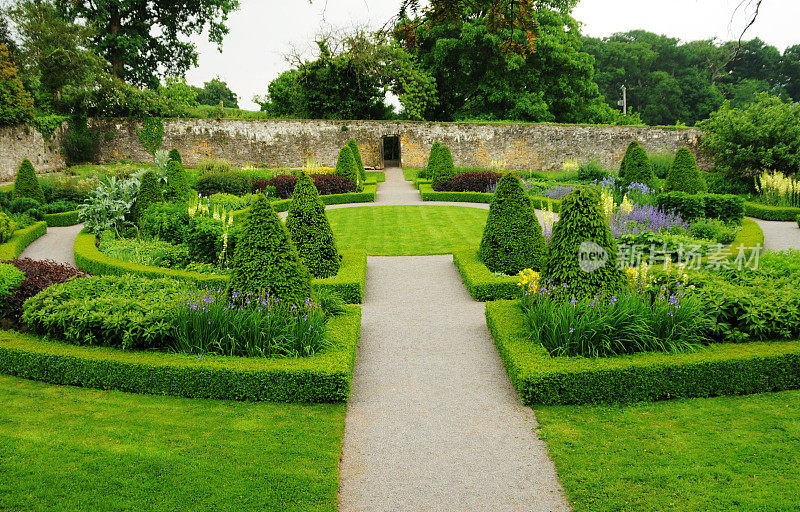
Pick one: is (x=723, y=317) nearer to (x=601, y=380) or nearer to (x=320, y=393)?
(x=601, y=380)

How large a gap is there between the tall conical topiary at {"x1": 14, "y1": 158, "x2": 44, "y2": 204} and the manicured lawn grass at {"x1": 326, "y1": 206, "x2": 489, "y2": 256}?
9.03 meters

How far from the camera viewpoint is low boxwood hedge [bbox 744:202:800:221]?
15703 mm

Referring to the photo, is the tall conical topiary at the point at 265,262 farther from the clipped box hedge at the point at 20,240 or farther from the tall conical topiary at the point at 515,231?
the clipped box hedge at the point at 20,240

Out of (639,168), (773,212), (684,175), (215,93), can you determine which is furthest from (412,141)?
(215,93)

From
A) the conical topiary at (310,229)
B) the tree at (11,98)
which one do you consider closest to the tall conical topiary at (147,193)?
the conical topiary at (310,229)

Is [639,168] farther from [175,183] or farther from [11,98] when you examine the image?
[11,98]

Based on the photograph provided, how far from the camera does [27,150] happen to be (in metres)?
23.5

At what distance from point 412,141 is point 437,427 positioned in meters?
26.1

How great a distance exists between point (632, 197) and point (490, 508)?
12.2 m

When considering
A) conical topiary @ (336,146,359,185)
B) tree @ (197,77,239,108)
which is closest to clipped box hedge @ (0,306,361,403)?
conical topiary @ (336,146,359,185)

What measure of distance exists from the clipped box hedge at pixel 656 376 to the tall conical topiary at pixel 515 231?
3.75 metres

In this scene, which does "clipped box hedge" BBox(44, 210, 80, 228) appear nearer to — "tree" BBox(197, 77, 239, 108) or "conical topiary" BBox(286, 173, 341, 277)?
"conical topiary" BBox(286, 173, 341, 277)

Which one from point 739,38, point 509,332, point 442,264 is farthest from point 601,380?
point 442,264

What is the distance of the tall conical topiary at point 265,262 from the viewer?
249 inches
